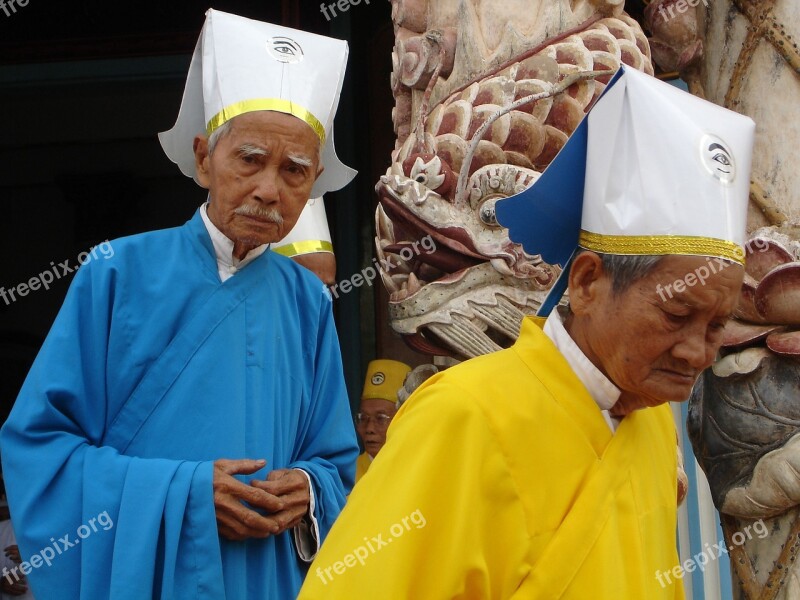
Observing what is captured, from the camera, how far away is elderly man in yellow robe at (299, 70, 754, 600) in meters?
1.92

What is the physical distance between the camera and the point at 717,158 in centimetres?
210

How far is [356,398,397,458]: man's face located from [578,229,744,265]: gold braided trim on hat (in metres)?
2.99

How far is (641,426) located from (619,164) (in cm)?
44

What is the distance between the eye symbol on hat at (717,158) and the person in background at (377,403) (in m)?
2.94

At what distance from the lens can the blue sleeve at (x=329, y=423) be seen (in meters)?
2.75

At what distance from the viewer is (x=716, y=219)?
2.05 metres

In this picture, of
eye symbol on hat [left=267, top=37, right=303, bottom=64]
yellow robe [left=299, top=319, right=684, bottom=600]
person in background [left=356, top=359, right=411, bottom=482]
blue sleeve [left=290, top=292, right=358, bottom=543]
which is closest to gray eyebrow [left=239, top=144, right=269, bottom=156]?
eye symbol on hat [left=267, top=37, right=303, bottom=64]

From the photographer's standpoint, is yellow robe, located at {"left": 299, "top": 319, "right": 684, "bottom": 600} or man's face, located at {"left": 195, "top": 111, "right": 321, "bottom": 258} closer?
yellow robe, located at {"left": 299, "top": 319, "right": 684, "bottom": 600}

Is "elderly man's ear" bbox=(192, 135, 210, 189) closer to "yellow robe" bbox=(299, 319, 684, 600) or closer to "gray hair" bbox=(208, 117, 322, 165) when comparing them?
"gray hair" bbox=(208, 117, 322, 165)

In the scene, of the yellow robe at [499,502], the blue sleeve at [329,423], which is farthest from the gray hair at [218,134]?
the yellow robe at [499,502]

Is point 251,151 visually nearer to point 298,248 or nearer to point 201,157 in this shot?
point 201,157

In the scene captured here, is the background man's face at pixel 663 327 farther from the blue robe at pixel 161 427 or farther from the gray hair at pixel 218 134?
the gray hair at pixel 218 134

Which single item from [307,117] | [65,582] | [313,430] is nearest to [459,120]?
[307,117]

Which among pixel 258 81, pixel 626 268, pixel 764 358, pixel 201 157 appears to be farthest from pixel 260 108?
pixel 764 358
